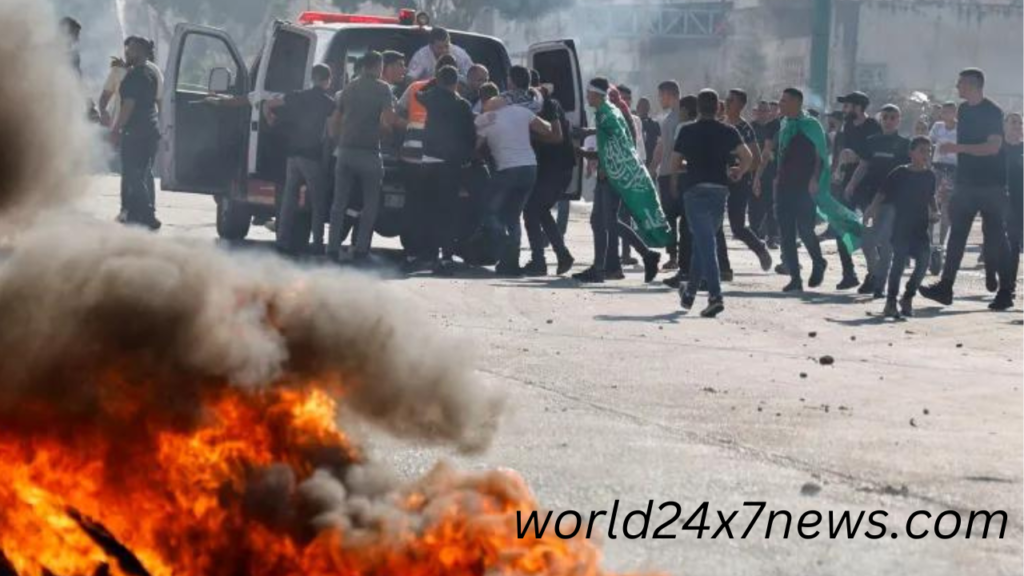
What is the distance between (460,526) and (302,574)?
1.26 ft

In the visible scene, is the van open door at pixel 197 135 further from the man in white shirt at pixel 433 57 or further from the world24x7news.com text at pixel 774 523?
the world24x7news.com text at pixel 774 523

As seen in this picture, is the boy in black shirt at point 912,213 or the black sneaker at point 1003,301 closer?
the boy in black shirt at point 912,213

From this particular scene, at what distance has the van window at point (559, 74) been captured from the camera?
19438mm

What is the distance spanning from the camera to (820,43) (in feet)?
94.3

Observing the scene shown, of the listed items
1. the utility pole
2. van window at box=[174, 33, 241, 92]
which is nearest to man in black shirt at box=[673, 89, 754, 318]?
the utility pole

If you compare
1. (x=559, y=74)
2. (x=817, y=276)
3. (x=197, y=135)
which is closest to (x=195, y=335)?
(x=817, y=276)

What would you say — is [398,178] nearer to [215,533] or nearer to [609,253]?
[609,253]

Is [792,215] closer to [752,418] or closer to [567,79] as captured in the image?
[567,79]

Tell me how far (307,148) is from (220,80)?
1.21 meters

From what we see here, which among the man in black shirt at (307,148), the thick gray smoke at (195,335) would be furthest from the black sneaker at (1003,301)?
the thick gray smoke at (195,335)

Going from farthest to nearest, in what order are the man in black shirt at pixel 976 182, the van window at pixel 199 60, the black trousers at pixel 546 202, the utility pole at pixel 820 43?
the van window at pixel 199 60
the utility pole at pixel 820 43
the black trousers at pixel 546 202
the man in black shirt at pixel 976 182

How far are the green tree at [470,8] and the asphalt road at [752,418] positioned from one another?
1646 inches

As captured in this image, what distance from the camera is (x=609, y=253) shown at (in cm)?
1830

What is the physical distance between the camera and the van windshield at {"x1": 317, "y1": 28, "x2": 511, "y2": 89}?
61.0ft
